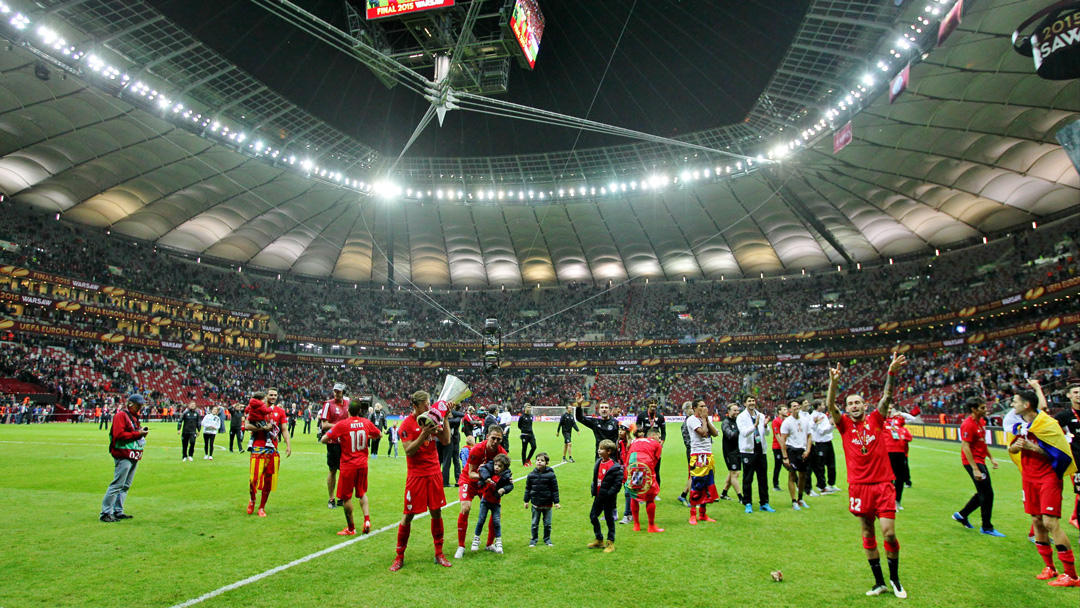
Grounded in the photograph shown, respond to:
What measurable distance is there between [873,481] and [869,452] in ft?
1.02

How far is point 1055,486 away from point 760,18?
93.4 ft

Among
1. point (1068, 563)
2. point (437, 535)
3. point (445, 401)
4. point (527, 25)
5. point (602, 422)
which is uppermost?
point (527, 25)

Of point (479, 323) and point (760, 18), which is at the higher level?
point (760, 18)

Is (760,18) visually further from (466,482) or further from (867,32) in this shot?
(466,482)

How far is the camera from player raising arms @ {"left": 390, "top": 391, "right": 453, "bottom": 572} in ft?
23.0

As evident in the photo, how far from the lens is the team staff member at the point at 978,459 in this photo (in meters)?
8.48

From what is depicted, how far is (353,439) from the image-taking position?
28.5 ft

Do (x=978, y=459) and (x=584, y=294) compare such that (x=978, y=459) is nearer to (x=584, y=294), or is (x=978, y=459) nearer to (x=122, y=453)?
(x=122, y=453)

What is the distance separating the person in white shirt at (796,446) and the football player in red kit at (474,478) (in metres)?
6.43

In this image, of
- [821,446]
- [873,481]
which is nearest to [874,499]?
[873,481]

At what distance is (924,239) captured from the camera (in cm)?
5059

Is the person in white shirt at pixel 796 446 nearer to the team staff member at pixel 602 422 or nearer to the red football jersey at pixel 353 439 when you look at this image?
the team staff member at pixel 602 422

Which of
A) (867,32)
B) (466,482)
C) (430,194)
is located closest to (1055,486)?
(466,482)

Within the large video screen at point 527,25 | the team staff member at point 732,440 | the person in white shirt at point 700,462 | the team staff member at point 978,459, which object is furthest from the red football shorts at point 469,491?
the large video screen at point 527,25
